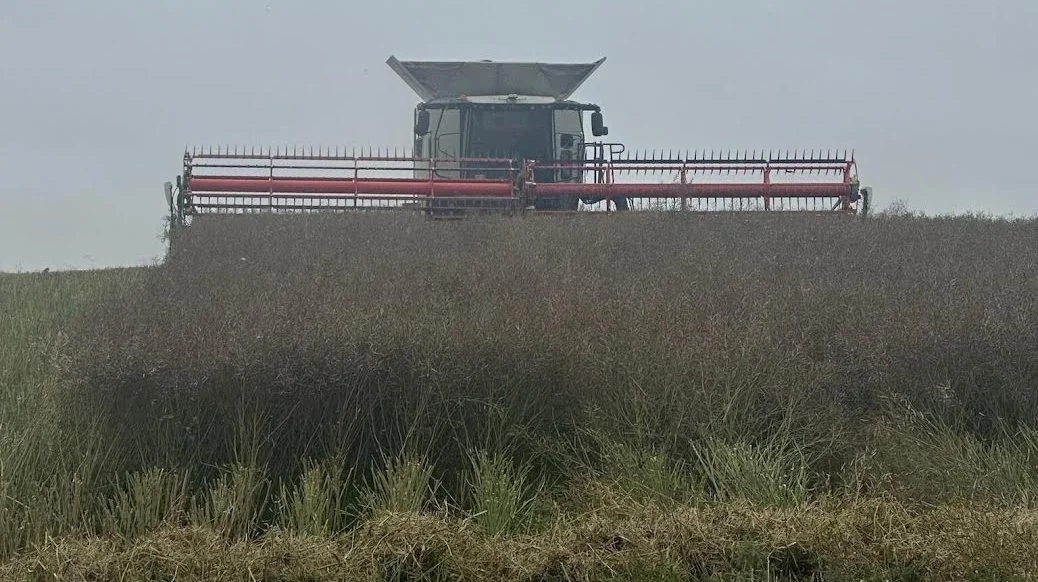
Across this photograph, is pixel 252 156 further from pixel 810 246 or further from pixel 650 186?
pixel 810 246

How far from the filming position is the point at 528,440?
5172 millimetres

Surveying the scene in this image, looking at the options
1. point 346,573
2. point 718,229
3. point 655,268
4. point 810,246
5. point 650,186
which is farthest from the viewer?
point 650,186

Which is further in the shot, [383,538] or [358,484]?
[358,484]

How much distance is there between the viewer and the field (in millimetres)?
4102

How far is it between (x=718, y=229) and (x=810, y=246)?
53.0 inches

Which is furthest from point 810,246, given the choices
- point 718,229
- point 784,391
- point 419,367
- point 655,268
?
point 419,367

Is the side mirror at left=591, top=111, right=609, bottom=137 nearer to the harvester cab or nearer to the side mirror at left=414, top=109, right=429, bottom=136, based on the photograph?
the harvester cab

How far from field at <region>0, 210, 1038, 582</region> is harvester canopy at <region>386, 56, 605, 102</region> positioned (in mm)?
9063

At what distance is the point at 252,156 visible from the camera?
13258 mm

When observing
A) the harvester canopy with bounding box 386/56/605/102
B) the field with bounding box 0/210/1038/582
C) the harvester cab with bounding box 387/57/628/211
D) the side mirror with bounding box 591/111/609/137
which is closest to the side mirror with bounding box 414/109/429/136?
the harvester cab with bounding box 387/57/628/211

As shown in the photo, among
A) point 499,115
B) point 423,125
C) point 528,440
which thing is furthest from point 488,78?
point 528,440

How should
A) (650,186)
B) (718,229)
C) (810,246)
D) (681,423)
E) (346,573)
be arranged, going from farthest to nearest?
1. (650,186)
2. (718,229)
3. (810,246)
4. (681,423)
5. (346,573)

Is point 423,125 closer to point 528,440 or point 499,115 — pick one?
Answer: point 499,115

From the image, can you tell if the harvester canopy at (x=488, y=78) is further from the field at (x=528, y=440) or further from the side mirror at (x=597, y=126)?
the field at (x=528, y=440)
